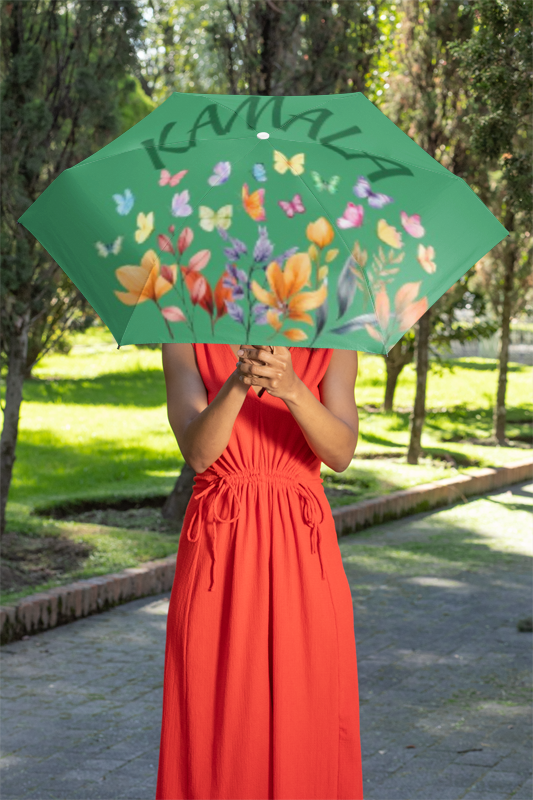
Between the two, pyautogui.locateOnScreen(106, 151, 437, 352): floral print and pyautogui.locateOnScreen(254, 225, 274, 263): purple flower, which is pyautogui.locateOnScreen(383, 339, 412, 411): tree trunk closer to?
pyautogui.locateOnScreen(106, 151, 437, 352): floral print

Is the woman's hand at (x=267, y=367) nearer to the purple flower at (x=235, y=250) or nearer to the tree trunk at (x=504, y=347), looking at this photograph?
the purple flower at (x=235, y=250)

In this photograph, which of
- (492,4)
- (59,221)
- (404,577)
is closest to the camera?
(59,221)

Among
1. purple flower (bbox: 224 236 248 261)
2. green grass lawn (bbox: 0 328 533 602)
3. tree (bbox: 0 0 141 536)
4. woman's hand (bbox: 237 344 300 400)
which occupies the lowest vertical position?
green grass lawn (bbox: 0 328 533 602)

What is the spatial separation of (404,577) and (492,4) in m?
4.25

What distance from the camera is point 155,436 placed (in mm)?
13508

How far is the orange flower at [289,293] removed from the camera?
6.75 ft

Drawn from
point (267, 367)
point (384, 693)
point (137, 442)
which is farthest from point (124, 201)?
point (137, 442)

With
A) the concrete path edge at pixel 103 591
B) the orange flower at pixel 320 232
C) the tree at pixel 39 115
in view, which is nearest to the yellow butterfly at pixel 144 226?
the orange flower at pixel 320 232

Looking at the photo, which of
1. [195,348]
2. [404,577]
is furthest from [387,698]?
[195,348]

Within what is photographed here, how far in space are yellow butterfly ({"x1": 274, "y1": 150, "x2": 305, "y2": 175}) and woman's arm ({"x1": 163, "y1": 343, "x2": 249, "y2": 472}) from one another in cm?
48

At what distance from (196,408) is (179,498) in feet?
19.9

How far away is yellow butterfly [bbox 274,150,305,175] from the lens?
7.13 feet

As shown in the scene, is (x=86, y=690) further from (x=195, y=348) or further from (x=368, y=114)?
(x=368, y=114)

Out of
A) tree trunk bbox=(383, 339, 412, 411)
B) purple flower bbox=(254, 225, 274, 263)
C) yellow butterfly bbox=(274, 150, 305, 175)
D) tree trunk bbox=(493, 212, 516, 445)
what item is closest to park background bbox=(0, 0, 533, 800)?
tree trunk bbox=(493, 212, 516, 445)
